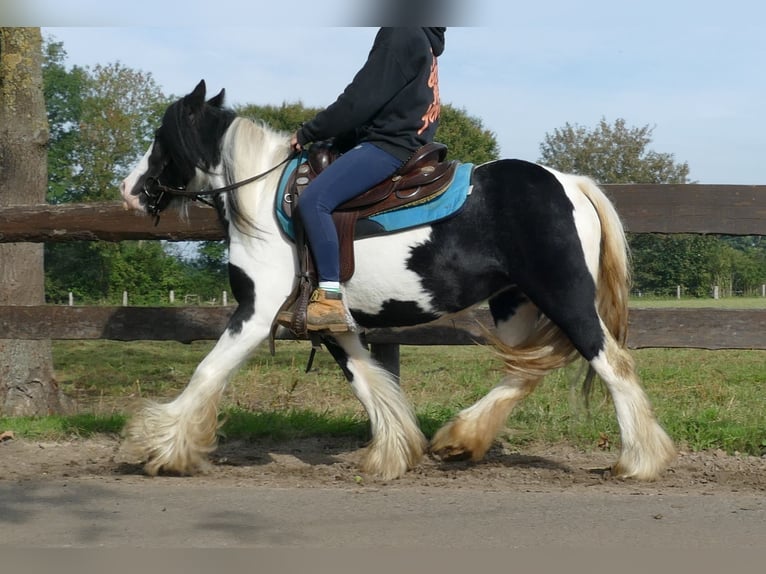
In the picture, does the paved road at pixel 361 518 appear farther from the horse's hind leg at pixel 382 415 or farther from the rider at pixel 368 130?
the rider at pixel 368 130

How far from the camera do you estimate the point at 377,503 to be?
4430 millimetres

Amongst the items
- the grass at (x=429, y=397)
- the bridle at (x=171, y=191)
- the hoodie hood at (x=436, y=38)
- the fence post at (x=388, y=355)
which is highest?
the hoodie hood at (x=436, y=38)

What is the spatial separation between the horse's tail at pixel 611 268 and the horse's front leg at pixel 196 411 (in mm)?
1918

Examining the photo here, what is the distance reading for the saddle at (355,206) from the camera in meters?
5.04

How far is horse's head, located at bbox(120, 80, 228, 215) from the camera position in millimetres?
5320

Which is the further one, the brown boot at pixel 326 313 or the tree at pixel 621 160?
the tree at pixel 621 160

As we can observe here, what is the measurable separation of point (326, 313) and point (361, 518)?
1242 mm

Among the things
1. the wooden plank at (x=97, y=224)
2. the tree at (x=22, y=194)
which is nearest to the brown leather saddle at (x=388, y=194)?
the wooden plank at (x=97, y=224)

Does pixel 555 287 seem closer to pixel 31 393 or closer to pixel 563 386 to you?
pixel 563 386

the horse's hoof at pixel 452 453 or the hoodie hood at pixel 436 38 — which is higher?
the hoodie hood at pixel 436 38

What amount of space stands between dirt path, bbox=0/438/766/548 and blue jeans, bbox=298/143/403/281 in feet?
4.10

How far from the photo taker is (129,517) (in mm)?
4125

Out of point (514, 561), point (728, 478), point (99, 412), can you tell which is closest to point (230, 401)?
point (99, 412)

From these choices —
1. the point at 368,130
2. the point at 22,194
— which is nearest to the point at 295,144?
the point at 368,130
